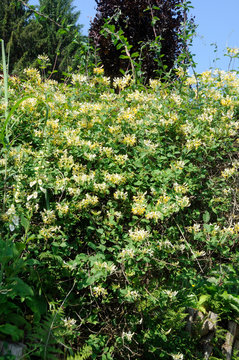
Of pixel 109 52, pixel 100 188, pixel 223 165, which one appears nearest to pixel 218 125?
pixel 223 165

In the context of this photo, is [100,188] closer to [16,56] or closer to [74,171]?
[74,171]

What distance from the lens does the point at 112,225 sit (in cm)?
207

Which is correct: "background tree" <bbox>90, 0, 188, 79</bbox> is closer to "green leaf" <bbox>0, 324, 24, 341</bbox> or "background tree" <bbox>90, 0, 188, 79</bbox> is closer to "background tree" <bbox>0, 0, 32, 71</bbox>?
"green leaf" <bbox>0, 324, 24, 341</bbox>

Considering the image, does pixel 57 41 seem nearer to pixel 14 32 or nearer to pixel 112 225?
pixel 14 32

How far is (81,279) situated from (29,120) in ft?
3.99

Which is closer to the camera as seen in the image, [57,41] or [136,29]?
[136,29]

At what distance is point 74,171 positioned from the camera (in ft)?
6.75

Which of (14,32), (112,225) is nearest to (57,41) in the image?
(14,32)

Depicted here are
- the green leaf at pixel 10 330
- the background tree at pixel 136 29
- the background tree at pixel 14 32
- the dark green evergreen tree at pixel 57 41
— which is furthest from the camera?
the background tree at pixel 14 32

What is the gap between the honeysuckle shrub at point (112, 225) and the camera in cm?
182

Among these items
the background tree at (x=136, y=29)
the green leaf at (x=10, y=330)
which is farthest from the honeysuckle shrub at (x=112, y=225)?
the background tree at (x=136, y=29)

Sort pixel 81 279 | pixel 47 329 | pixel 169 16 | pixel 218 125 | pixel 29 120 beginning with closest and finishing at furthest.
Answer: pixel 47 329
pixel 81 279
pixel 29 120
pixel 218 125
pixel 169 16

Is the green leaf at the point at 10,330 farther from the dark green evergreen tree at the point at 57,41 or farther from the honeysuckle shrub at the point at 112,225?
the dark green evergreen tree at the point at 57,41

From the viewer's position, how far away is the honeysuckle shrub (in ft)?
5.98
